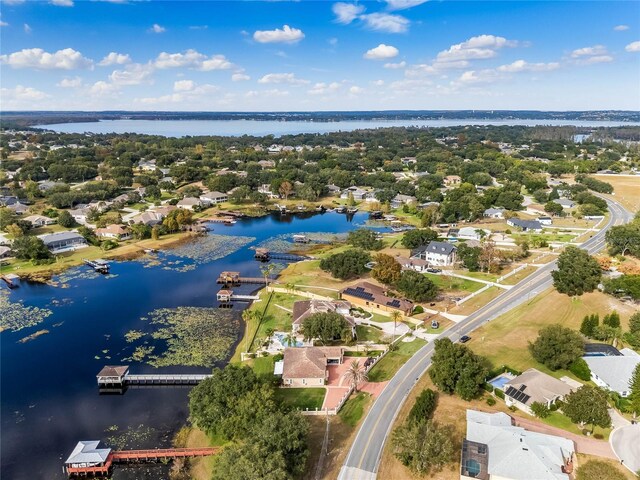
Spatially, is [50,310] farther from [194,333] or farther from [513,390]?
[513,390]

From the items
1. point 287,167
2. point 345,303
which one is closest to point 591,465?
point 345,303

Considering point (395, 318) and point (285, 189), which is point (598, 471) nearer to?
point (395, 318)

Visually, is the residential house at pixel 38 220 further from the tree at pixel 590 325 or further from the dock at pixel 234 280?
the tree at pixel 590 325

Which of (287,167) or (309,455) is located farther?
(287,167)

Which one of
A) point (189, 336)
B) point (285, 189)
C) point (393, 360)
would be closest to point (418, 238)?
point (393, 360)

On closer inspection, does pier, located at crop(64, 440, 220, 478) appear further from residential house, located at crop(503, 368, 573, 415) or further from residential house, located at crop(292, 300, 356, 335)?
→ residential house, located at crop(503, 368, 573, 415)

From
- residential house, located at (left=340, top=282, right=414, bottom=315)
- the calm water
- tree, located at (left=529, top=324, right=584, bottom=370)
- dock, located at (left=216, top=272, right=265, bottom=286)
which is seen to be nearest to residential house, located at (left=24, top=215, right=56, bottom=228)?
the calm water

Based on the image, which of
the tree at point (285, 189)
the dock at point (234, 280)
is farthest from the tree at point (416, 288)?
the tree at point (285, 189)
